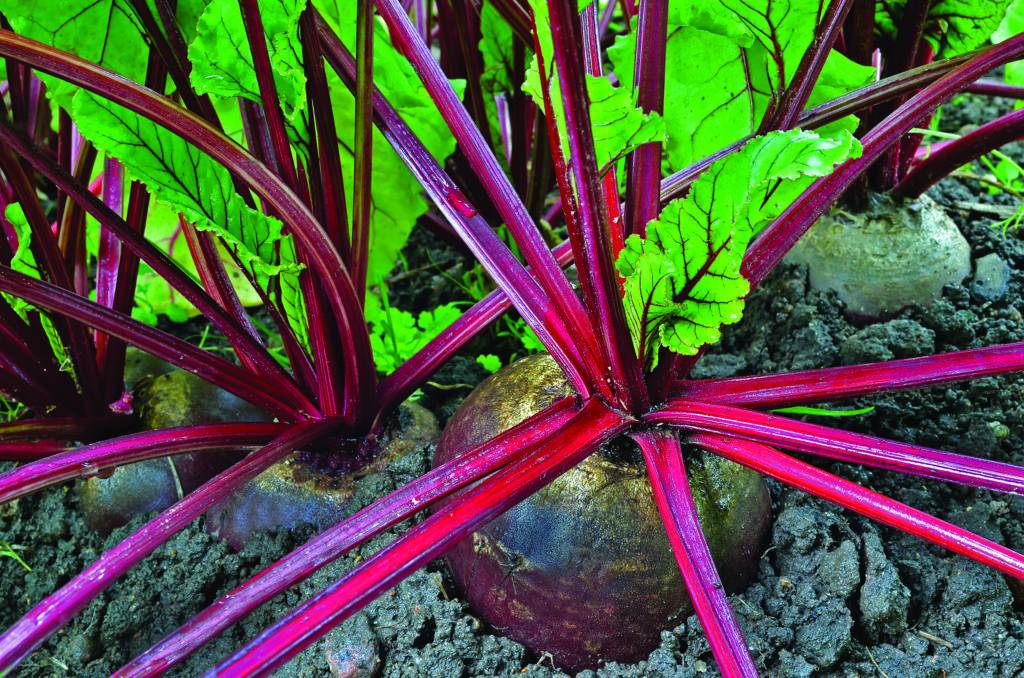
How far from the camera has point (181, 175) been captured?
1.03 metres

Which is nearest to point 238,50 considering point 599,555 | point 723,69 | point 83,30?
point 83,30

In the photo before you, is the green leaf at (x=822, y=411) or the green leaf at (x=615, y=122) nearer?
the green leaf at (x=615, y=122)

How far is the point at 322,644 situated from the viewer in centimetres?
112

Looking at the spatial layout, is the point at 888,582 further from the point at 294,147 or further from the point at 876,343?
the point at 294,147

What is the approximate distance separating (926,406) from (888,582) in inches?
14.9

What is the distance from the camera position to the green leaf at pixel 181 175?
0.99 m

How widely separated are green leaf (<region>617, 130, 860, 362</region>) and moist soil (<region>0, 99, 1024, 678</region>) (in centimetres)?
40

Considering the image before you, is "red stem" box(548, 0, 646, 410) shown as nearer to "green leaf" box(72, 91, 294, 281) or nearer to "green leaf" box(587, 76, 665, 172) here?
"green leaf" box(587, 76, 665, 172)

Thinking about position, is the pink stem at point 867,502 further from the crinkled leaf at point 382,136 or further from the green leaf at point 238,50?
the crinkled leaf at point 382,136

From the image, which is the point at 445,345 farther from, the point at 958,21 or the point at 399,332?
the point at 958,21

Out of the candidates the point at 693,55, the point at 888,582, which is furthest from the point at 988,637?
the point at 693,55

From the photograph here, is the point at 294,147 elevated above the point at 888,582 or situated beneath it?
elevated above

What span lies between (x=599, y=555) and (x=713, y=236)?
1.31ft

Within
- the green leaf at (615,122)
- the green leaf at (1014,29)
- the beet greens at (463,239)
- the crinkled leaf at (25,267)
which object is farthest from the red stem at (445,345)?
the green leaf at (1014,29)
